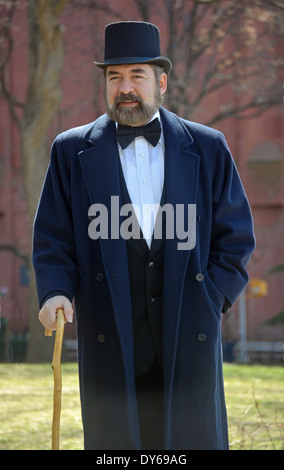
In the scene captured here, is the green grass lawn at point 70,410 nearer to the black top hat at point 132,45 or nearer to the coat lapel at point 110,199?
the coat lapel at point 110,199

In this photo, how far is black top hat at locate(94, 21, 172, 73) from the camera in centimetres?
351

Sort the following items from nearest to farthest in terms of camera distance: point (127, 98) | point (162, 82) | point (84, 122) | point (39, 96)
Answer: point (127, 98)
point (162, 82)
point (39, 96)
point (84, 122)

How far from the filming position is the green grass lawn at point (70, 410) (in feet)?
18.0

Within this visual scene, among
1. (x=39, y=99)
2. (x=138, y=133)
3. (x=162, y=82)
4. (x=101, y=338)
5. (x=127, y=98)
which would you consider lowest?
(x=101, y=338)

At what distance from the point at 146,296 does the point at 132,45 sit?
104cm

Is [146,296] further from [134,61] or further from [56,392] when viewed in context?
[134,61]

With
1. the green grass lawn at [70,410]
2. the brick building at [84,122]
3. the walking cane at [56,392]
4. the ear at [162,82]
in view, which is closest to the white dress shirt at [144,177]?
the ear at [162,82]

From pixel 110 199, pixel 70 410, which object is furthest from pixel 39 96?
pixel 110 199

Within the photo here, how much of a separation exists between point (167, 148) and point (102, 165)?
0.92 feet

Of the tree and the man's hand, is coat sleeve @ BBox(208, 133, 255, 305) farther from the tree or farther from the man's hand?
the tree

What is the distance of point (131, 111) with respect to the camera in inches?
137

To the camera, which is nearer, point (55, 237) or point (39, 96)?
point (55, 237)

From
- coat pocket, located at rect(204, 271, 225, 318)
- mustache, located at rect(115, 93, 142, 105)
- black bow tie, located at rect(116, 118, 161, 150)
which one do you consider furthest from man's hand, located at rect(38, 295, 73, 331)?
mustache, located at rect(115, 93, 142, 105)

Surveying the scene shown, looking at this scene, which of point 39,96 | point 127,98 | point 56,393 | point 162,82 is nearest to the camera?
point 56,393
